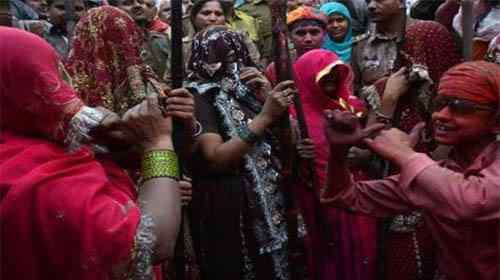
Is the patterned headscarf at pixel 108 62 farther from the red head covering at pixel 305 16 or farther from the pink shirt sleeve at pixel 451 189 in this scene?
the red head covering at pixel 305 16

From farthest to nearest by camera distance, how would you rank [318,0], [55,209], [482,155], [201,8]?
1. [318,0]
2. [201,8]
3. [482,155]
4. [55,209]

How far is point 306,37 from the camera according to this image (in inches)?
187

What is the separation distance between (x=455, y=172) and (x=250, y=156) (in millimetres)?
1279

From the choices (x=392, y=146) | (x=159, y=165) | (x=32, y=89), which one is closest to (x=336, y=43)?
(x=392, y=146)

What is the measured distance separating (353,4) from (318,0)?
3.20ft

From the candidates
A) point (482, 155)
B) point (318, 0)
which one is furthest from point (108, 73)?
point (318, 0)

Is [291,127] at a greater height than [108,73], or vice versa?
[108,73]

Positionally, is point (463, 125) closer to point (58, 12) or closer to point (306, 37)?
point (306, 37)

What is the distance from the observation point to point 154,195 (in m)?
1.91

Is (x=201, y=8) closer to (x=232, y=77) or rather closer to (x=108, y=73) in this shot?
(x=232, y=77)

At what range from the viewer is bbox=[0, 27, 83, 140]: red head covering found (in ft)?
5.93

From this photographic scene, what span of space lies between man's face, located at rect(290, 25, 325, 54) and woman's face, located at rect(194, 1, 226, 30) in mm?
746

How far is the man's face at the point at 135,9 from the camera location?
5.79m

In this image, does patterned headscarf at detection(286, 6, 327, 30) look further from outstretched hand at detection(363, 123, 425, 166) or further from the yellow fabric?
outstretched hand at detection(363, 123, 425, 166)
